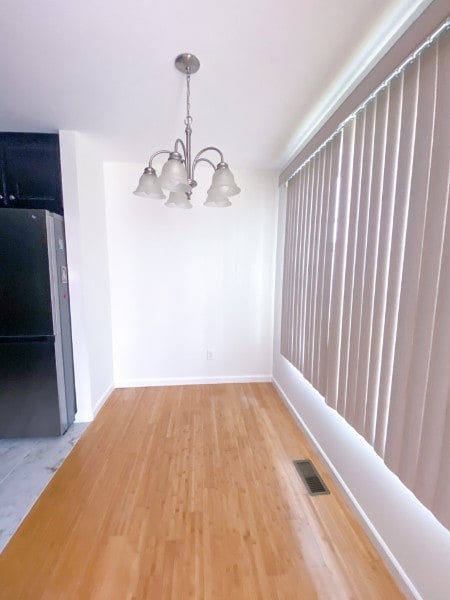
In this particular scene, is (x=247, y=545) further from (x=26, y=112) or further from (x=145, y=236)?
(x=26, y=112)

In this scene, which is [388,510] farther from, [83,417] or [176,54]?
[176,54]

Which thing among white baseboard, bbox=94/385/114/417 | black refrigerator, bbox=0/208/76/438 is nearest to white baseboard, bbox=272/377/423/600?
white baseboard, bbox=94/385/114/417

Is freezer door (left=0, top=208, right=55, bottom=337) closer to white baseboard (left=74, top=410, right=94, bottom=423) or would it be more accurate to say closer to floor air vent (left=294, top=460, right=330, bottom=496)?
white baseboard (left=74, top=410, right=94, bottom=423)

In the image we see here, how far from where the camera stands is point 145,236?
9.80 feet

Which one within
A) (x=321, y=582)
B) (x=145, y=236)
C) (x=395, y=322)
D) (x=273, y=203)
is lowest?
(x=321, y=582)

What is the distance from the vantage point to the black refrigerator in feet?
6.73

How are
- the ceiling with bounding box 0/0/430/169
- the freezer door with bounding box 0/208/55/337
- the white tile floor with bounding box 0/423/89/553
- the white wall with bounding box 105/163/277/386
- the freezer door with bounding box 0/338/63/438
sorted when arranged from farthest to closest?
the white wall with bounding box 105/163/277/386, the freezer door with bounding box 0/338/63/438, the freezer door with bounding box 0/208/55/337, the white tile floor with bounding box 0/423/89/553, the ceiling with bounding box 0/0/430/169

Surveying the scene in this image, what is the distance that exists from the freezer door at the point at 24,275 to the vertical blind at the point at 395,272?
7.13 feet

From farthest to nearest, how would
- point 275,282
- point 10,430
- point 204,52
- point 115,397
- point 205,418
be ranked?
point 275,282
point 115,397
point 205,418
point 10,430
point 204,52

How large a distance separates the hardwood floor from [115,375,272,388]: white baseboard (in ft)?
2.85

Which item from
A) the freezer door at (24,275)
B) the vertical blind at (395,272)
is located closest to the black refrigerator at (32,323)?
the freezer door at (24,275)

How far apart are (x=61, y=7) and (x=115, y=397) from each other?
3.06 meters

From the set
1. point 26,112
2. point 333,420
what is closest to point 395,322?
point 333,420

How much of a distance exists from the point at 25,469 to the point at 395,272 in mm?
2716
